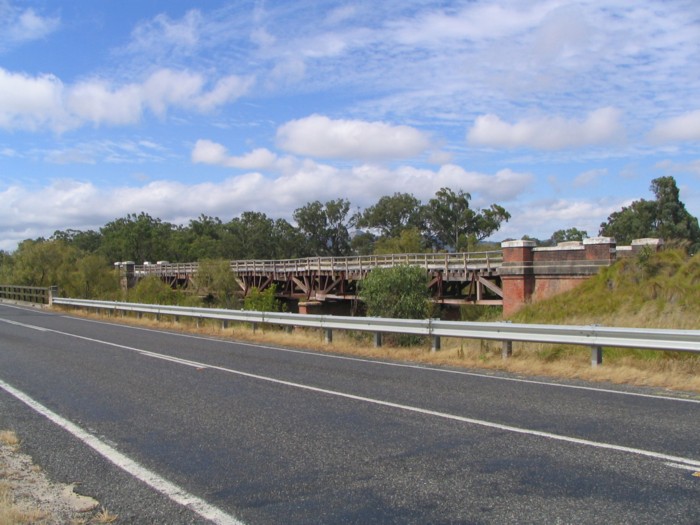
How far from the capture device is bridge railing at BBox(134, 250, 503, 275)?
32875 mm

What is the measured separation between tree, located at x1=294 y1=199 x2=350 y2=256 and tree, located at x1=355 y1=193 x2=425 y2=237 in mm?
7572

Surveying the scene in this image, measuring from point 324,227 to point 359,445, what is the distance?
10024 centimetres

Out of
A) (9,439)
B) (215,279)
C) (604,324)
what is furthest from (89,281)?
(9,439)

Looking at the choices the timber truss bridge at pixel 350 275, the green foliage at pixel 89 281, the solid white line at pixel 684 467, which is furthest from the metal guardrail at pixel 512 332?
the green foliage at pixel 89 281

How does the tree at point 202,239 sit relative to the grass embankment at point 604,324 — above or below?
above

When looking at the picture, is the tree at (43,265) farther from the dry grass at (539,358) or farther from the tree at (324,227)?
the tree at (324,227)

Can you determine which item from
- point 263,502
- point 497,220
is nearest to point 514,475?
point 263,502

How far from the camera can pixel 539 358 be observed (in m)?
12.2

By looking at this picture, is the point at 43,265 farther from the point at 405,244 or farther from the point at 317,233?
the point at 317,233

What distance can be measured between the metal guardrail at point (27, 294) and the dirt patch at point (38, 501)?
3494cm

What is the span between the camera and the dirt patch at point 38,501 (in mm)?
4695

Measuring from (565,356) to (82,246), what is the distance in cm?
15031

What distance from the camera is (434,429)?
7074 millimetres

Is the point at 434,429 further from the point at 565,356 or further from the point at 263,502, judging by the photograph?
the point at 565,356
